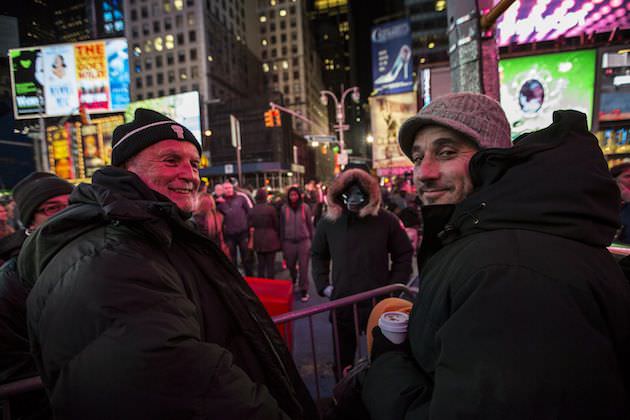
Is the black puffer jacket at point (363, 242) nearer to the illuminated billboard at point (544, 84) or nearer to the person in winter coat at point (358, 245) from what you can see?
the person in winter coat at point (358, 245)

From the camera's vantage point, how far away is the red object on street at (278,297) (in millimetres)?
3611

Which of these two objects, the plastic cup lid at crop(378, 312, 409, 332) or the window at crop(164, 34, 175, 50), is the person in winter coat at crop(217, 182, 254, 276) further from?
the window at crop(164, 34, 175, 50)

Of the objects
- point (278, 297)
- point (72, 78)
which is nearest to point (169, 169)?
point (278, 297)

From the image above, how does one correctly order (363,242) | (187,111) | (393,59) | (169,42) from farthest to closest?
1. (169,42)
2. (187,111)
3. (393,59)
4. (363,242)

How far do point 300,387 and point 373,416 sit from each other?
19.0 inches

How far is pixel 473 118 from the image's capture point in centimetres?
147

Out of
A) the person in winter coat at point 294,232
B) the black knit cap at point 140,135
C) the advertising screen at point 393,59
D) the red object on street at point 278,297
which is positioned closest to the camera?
the black knit cap at point 140,135

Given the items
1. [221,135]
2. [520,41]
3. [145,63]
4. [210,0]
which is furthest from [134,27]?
[520,41]

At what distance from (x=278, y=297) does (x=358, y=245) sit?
1269mm

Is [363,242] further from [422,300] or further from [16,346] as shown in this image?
[16,346]

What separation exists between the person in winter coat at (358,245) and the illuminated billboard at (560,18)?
5.17m

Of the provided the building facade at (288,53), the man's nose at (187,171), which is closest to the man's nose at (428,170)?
the man's nose at (187,171)

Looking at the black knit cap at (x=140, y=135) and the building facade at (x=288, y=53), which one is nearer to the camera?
the black knit cap at (x=140, y=135)

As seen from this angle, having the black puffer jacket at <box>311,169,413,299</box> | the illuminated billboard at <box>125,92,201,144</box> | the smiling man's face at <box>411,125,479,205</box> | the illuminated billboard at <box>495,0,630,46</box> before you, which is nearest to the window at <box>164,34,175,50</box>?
the illuminated billboard at <box>125,92,201,144</box>
